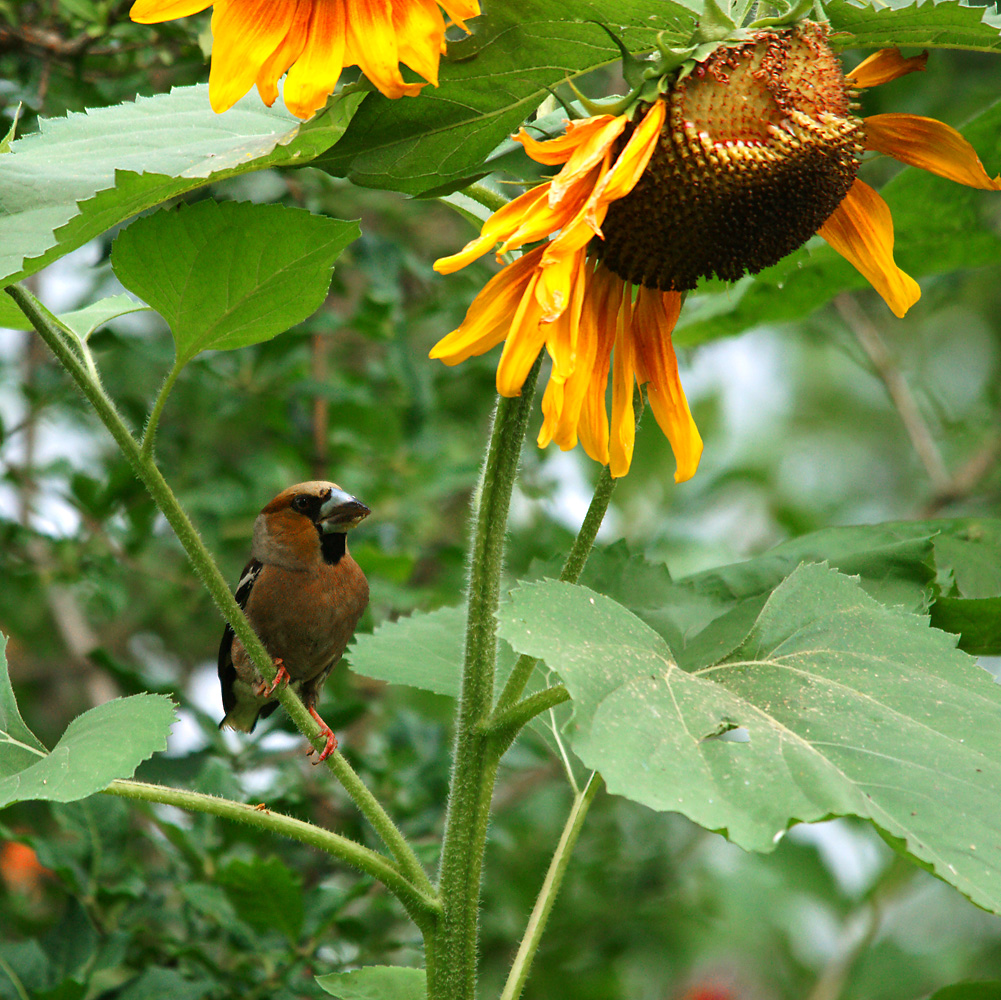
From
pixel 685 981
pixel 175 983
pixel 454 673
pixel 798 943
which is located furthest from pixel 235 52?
pixel 685 981

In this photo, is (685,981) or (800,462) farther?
(800,462)

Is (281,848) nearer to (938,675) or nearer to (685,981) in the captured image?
(938,675)

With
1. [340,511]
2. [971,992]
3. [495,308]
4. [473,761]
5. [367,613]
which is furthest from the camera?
[367,613]

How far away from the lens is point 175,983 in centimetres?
187

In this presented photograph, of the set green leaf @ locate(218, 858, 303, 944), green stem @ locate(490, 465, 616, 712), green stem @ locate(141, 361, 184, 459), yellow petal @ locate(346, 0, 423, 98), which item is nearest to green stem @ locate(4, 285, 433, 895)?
green stem @ locate(141, 361, 184, 459)

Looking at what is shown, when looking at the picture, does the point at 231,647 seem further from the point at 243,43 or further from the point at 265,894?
the point at 243,43

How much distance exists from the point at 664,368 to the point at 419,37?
468 millimetres

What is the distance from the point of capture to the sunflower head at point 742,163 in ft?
3.70

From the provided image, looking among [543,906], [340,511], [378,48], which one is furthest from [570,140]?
[340,511]

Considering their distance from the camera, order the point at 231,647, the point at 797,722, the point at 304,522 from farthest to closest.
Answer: the point at 231,647 < the point at 304,522 < the point at 797,722

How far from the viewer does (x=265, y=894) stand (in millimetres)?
1961

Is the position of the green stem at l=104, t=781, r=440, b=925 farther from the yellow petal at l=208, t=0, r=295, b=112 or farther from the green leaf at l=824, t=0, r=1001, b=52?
the green leaf at l=824, t=0, r=1001, b=52

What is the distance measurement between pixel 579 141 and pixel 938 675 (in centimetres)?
67

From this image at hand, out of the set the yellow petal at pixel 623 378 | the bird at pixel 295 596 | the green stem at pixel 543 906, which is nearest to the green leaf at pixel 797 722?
the yellow petal at pixel 623 378
